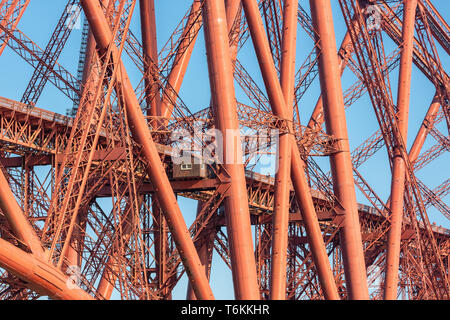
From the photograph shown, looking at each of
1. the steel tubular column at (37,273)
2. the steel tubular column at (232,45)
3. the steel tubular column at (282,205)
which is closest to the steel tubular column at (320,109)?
the steel tubular column at (232,45)

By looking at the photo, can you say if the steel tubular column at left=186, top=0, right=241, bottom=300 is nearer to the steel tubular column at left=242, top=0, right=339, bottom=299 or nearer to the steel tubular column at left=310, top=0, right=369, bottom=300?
the steel tubular column at left=310, top=0, right=369, bottom=300

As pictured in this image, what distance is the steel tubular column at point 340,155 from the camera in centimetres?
3203

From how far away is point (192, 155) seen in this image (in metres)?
31.9

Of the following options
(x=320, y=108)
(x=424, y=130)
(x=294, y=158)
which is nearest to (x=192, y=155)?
(x=294, y=158)

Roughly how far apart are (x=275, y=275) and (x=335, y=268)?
64.7 ft

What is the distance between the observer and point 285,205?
28766 mm

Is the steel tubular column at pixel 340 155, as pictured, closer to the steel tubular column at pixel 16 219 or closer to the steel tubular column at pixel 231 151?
the steel tubular column at pixel 231 151

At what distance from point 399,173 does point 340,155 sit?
20.7 feet

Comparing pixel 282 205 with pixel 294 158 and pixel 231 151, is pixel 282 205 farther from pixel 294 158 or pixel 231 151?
pixel 231 151

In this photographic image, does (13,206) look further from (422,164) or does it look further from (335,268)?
(422,164)

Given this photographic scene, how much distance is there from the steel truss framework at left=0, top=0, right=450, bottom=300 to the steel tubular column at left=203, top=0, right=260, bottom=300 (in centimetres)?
4

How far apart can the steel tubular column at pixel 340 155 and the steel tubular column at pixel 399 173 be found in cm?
407

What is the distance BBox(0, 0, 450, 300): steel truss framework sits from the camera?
24.3m
